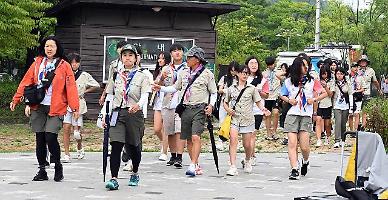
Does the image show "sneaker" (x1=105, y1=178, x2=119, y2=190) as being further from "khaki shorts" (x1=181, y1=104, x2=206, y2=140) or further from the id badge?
"khaki shorts" (x1=181, y1=104, x2=206, y2=140)

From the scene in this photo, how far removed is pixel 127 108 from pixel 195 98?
1.74m

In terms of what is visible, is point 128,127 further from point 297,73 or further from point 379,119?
point 379,119

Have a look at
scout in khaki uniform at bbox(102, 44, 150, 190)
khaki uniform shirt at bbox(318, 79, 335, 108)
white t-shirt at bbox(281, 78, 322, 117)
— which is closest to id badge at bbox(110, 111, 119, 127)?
scout in khaki uniform at bbox(102, 44, 150, 190)

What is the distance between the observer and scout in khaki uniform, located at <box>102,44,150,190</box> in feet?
31.2

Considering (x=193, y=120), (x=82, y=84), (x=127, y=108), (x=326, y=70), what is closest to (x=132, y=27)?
(x=326, y=70)

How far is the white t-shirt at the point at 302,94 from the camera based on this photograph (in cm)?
1122

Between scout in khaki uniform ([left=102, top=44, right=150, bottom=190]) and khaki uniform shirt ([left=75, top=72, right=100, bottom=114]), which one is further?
khaki uniform shirt ([left=75, top=72, right=100, bottom=114])

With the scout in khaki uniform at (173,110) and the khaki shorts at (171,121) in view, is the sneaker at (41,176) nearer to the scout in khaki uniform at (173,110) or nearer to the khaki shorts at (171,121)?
the scout in khaki uniform at (173,110)

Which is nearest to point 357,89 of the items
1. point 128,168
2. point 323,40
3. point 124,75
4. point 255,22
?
point 128,168

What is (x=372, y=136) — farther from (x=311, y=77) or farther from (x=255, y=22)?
(x=255, y=22)

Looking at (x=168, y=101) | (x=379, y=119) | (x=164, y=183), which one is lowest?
(x=164, y=183)

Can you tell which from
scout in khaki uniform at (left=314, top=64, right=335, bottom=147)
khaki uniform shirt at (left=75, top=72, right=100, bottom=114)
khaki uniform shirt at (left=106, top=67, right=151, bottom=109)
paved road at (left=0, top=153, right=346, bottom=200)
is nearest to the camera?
paved road at (left=0, top=153, right=346, bottom=200)

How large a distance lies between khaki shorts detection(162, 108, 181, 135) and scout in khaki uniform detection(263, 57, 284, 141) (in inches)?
164

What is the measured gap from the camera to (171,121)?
12156 mm
